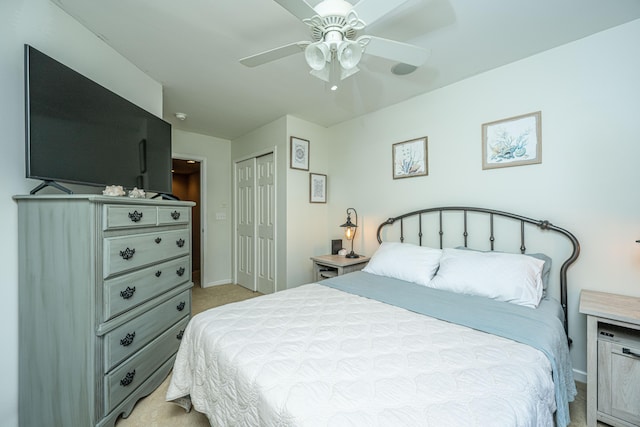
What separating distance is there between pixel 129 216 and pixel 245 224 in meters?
2.45

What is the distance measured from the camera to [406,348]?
1073 mm

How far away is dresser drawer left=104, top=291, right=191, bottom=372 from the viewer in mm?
1340

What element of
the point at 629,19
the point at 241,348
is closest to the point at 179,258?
the point at 241,348

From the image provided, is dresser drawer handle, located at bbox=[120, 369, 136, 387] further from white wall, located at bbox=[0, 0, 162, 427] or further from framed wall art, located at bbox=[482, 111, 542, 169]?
framed wall art, located at bbox=[482, 111, 542, 169]

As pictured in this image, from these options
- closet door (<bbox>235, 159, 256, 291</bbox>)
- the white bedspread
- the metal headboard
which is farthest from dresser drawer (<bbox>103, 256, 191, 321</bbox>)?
the metal headboard

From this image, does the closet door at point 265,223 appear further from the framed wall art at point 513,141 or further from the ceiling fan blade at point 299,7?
the framed wall art at point 513,141

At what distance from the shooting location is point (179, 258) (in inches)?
78.2

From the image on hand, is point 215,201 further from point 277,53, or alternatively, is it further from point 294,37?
point 277,53

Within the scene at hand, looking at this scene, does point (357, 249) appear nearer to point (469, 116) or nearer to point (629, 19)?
point (469, 116)

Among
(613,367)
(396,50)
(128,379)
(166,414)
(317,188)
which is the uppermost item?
(396,50)

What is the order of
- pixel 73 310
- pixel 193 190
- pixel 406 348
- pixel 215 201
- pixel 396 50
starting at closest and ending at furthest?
pixel 406 348 → pixel 73 310 → pixel 396 50 → pixel 215 201 → pixel 193 190

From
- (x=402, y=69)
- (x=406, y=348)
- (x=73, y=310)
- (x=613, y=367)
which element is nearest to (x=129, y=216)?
(x=73, y=310)

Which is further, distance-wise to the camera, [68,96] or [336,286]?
[336,286]

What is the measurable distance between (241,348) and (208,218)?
3259 millimetres
